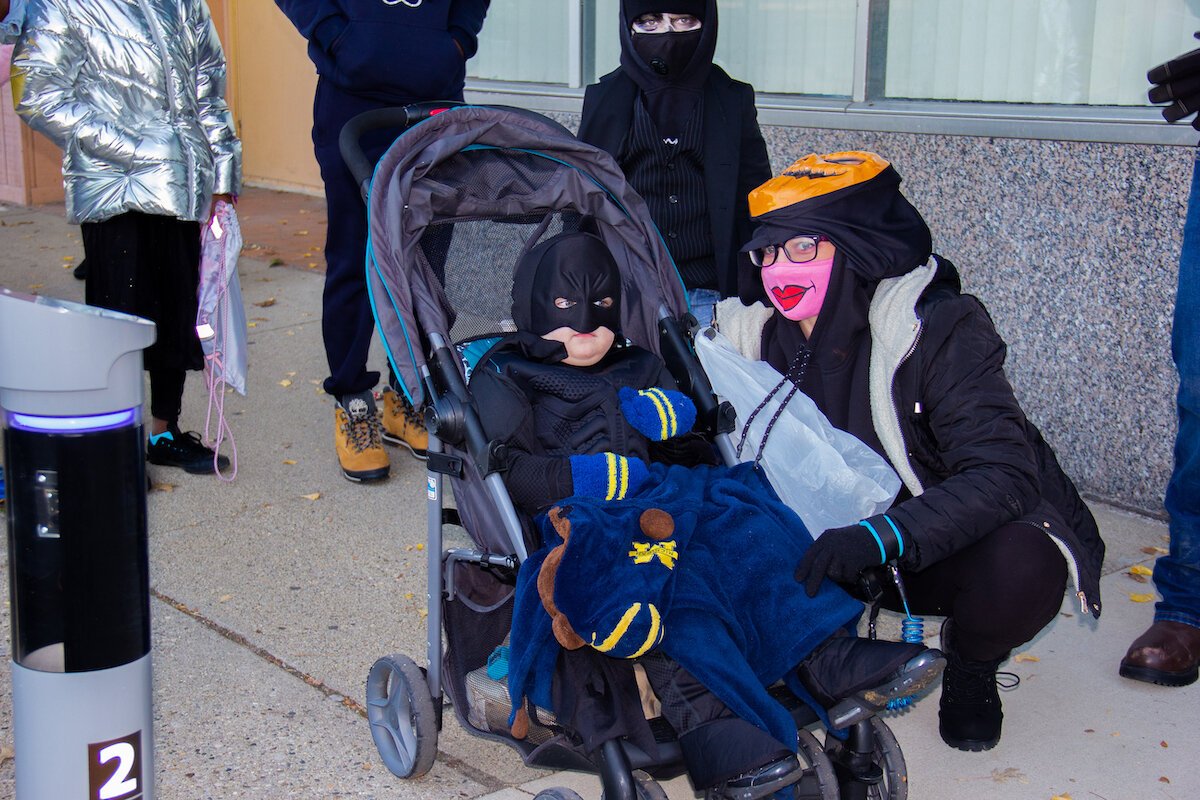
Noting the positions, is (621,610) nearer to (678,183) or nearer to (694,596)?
(694,596)

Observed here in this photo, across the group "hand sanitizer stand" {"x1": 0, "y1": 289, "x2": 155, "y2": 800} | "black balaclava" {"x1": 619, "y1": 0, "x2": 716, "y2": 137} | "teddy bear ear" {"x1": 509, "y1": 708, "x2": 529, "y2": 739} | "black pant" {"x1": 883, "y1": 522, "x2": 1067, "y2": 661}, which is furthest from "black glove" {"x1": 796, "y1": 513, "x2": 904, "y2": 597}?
"black balaclava" {"x1": 619, "y1": 0, "x2": 716, "y2": 137}

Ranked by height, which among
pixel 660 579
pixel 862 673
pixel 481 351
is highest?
pixel 481 351

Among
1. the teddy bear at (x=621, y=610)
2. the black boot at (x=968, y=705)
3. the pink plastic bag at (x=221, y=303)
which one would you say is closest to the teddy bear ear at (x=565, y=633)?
the teddy bear at (x=621, y=610)

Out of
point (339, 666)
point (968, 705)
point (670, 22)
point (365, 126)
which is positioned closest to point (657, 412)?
point (968, 705)

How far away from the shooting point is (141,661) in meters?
2.16

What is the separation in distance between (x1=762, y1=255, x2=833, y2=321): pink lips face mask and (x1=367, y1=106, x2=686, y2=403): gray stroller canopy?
0.40m

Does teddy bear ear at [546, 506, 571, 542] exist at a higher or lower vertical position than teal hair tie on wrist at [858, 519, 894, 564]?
higher

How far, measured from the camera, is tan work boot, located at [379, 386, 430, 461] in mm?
5914

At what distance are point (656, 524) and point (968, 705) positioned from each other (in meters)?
1.30

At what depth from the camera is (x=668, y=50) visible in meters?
4.47

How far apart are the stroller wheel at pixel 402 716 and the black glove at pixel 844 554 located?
3.38ft

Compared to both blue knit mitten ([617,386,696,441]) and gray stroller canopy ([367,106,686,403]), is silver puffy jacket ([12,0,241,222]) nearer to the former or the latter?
gray stroller canopy ([367,106,686,403])

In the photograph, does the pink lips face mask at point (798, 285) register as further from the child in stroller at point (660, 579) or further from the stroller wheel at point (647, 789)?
the stroller wheel at point (647, 789)

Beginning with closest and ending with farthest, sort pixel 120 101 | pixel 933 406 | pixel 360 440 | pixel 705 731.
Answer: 1. pixel 705 731
2. pixel 933 406
3. pixel 120 101
4. pixel 360 440
